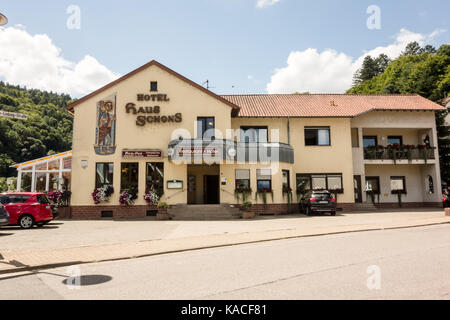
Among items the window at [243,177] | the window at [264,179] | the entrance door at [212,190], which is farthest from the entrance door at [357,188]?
the entrance door at [212,190]

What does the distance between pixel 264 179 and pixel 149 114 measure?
354 inches

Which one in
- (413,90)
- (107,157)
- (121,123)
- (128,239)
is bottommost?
(128,239)

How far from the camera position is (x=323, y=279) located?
5.83 meters

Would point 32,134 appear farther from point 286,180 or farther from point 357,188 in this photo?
point 357,188

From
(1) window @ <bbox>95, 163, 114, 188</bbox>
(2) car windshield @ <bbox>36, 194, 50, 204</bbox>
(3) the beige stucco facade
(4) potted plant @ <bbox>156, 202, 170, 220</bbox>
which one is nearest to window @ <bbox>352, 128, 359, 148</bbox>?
(3) the beige stucco facade

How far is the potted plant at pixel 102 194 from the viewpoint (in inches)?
843

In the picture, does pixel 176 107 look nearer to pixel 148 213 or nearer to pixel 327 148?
pixel 148 213

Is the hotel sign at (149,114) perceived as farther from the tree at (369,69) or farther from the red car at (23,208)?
the tree at (369,69)

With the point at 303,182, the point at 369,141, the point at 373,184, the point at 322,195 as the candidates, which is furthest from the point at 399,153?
the point at 322,195

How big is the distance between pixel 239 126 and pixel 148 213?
30.0 feet

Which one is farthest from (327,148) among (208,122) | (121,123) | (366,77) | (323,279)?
(366,77)

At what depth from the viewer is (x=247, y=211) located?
20438mm

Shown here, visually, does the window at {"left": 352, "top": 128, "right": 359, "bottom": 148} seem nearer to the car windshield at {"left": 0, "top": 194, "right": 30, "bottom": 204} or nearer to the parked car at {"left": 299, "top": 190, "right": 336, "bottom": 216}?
the parked car at {"left": 299, "top": 190, "right": 336, "bottom": 216}

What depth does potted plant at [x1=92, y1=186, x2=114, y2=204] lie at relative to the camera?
21.4m
